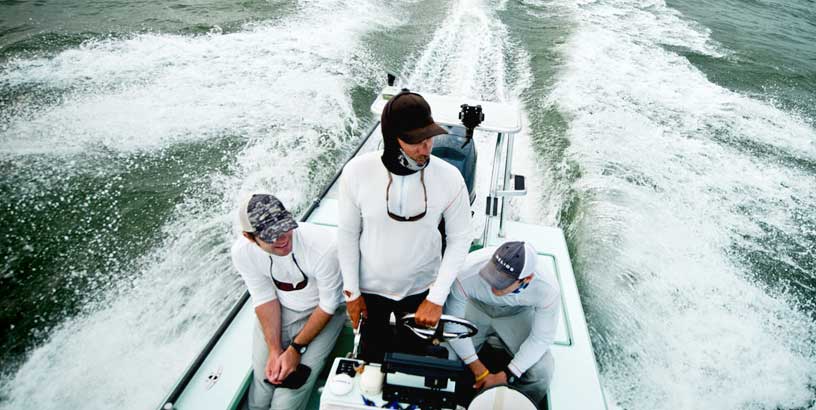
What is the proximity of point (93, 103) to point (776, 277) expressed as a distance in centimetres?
737

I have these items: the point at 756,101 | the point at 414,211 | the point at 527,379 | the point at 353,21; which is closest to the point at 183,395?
the point at 414,211

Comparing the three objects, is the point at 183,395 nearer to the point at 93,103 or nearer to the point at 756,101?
the point at 93,103

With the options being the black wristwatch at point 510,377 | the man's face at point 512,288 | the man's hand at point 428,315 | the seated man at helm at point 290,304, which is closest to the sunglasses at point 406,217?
the man's hand at point 428,315

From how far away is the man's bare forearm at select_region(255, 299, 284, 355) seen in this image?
5.96 feet

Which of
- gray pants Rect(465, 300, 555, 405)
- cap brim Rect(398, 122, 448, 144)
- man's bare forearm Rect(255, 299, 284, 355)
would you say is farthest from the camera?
→ gray pants Rect(465, 300, 555, 405)

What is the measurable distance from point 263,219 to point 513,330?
51.1 inches

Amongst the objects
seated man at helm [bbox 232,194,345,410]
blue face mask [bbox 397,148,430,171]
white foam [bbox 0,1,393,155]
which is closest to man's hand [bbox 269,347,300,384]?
seated man at helm [bbox 232,194,345,410]

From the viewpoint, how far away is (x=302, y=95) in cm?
571

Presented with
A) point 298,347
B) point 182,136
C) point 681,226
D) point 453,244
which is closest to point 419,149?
point 453,244

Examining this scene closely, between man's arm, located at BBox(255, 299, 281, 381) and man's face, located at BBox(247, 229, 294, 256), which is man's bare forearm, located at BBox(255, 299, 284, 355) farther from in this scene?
man's face, located at BBox(247, 229, 294, 256)

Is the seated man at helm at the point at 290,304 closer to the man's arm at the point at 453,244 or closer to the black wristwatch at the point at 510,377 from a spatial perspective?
the man's arm at the point at 453,244

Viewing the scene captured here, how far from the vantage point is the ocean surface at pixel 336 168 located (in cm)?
301

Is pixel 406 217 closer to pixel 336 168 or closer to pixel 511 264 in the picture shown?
pixel 511 264

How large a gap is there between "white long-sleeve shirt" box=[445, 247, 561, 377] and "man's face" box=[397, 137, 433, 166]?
719 mm
